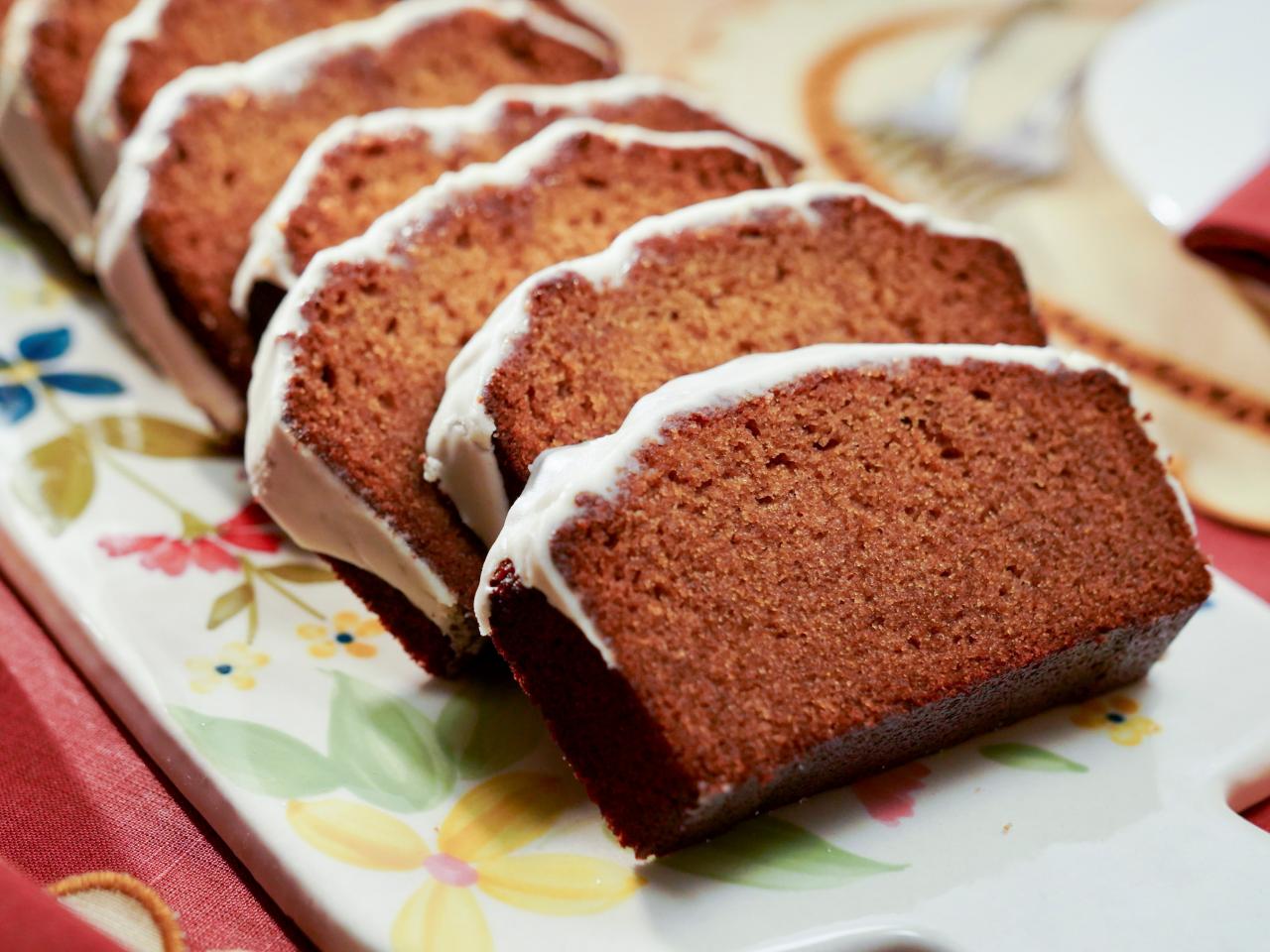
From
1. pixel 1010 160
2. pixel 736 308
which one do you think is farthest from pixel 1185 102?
pixel 736 308

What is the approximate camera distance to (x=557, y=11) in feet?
10.7

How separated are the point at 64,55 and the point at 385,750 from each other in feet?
5.91

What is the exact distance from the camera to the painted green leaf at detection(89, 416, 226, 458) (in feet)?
8.06

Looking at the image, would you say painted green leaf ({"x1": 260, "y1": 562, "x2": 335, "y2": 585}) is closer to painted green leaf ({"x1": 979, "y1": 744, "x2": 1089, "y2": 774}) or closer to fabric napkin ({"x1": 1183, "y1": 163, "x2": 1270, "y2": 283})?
painted green leaf ({"x1": 979, "y1": 744, "x2": 1089, "y2": 774})

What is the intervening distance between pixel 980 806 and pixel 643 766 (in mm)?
520

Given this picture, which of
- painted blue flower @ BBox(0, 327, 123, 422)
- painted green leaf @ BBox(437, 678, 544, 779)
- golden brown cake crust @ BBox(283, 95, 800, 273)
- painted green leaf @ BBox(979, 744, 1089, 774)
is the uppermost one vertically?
golden brown cake crust @ BBox(283, 95, 800, 273)

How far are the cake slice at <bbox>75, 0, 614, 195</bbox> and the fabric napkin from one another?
1.93 meters

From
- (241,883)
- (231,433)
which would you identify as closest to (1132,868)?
(241,883)

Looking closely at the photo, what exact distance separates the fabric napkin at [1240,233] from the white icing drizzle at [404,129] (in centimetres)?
97

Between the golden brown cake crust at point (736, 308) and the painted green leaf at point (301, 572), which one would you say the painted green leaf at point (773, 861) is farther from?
the painted green leaf at point (301, 572)

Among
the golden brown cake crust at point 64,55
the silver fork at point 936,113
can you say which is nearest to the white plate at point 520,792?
the golden brown cake crust at point 64,55

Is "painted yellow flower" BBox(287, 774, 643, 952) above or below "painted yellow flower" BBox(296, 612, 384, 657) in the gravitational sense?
above

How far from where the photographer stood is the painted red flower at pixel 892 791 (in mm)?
1904

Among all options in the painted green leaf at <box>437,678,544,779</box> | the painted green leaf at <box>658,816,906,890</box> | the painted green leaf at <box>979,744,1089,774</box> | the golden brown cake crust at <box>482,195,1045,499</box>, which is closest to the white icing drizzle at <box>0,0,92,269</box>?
the golden brown cake crust at <box>482,195,1045,499</box>
